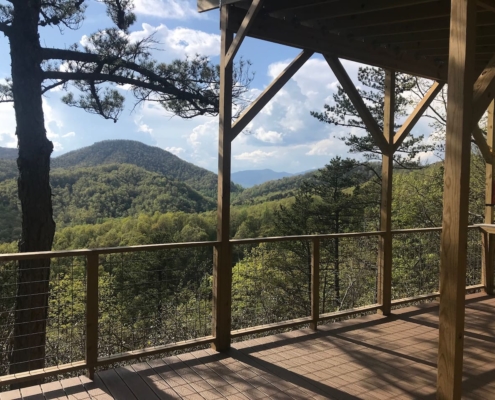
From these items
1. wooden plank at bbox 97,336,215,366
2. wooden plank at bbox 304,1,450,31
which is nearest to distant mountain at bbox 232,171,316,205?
wooden plank at bbox 304,1,450,31

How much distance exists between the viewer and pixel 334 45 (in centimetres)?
428

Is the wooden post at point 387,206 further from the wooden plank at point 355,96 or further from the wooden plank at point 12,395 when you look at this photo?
the wooden plank at point 12,395

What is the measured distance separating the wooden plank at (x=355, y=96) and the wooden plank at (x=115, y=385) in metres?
3.37

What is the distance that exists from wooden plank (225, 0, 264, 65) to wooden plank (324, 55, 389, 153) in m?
1.12

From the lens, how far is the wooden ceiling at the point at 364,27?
3.66m

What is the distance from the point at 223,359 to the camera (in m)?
3.55

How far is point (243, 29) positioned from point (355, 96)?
5.14 feet

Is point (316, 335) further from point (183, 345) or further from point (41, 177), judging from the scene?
point (41, 177)

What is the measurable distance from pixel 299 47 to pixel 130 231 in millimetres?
15997

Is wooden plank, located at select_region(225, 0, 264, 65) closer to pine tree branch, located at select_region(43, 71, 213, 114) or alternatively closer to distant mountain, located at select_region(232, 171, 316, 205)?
pine tree branch, located at select_region(43, 71, 213, 114)

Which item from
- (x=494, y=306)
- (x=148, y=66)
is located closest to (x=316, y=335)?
(x=494, y=306)

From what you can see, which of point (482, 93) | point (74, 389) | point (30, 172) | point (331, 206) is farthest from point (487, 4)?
point (331, 206)

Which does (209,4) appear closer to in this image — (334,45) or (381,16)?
(334,45)

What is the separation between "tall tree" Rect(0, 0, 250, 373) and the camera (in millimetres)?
6746
